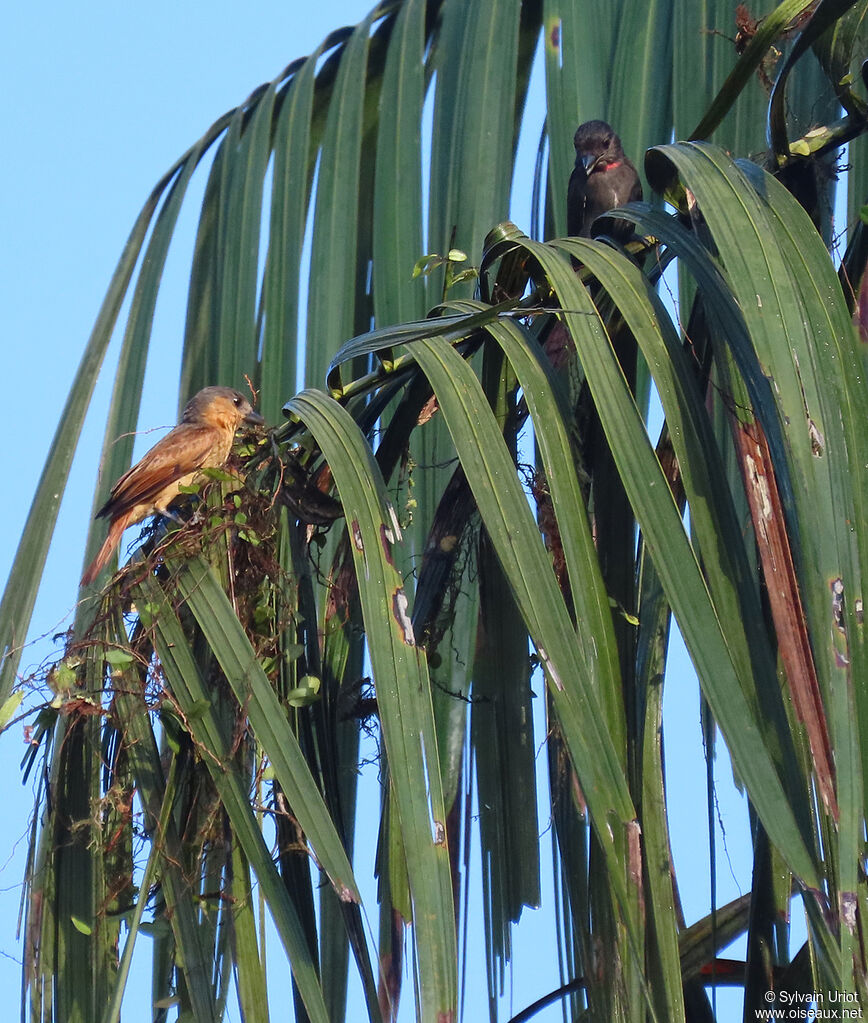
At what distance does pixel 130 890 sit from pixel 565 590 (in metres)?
0.88

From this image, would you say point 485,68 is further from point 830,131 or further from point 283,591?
point 283,591

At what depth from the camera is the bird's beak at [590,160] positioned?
16.4 ft

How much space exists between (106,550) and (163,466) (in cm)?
44

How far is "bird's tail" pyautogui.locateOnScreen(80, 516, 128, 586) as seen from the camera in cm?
388

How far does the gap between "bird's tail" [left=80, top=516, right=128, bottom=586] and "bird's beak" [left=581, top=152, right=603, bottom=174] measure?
196 centimetres

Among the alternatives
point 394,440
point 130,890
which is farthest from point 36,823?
point 394,440

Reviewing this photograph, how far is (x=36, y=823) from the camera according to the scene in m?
2.34

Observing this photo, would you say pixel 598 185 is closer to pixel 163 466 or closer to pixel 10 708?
pixel 163 466

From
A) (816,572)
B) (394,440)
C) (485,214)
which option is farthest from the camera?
(485,214)

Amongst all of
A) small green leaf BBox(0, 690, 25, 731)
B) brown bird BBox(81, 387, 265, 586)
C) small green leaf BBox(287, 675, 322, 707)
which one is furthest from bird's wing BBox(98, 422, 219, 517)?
small green leaf BBox(287, 675, 322, 707)

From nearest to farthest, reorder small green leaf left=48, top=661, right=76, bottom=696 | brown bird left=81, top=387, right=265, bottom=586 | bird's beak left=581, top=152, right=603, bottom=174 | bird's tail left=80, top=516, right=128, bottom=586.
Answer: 1. small green leaf left=48, top=661, right=76, bottom=696
2. bird's tail left=80, top=516, right=128, bottom=586
3. brown bird left=81, top=387, right=265, bottom=586
4. bird's beak left=581, top=152, right=603, bottom=174

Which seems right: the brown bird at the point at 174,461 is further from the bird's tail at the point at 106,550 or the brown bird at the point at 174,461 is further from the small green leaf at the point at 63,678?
the small green leaf at the point at 63,678

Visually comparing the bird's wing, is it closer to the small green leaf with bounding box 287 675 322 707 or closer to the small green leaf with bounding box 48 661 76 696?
the small green leaf with bounding box 48 661 76 696

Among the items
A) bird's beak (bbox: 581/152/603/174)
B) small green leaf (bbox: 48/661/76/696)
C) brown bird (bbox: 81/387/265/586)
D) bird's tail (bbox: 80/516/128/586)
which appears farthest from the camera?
bird's beak (bbox: 581/152/603/174)
